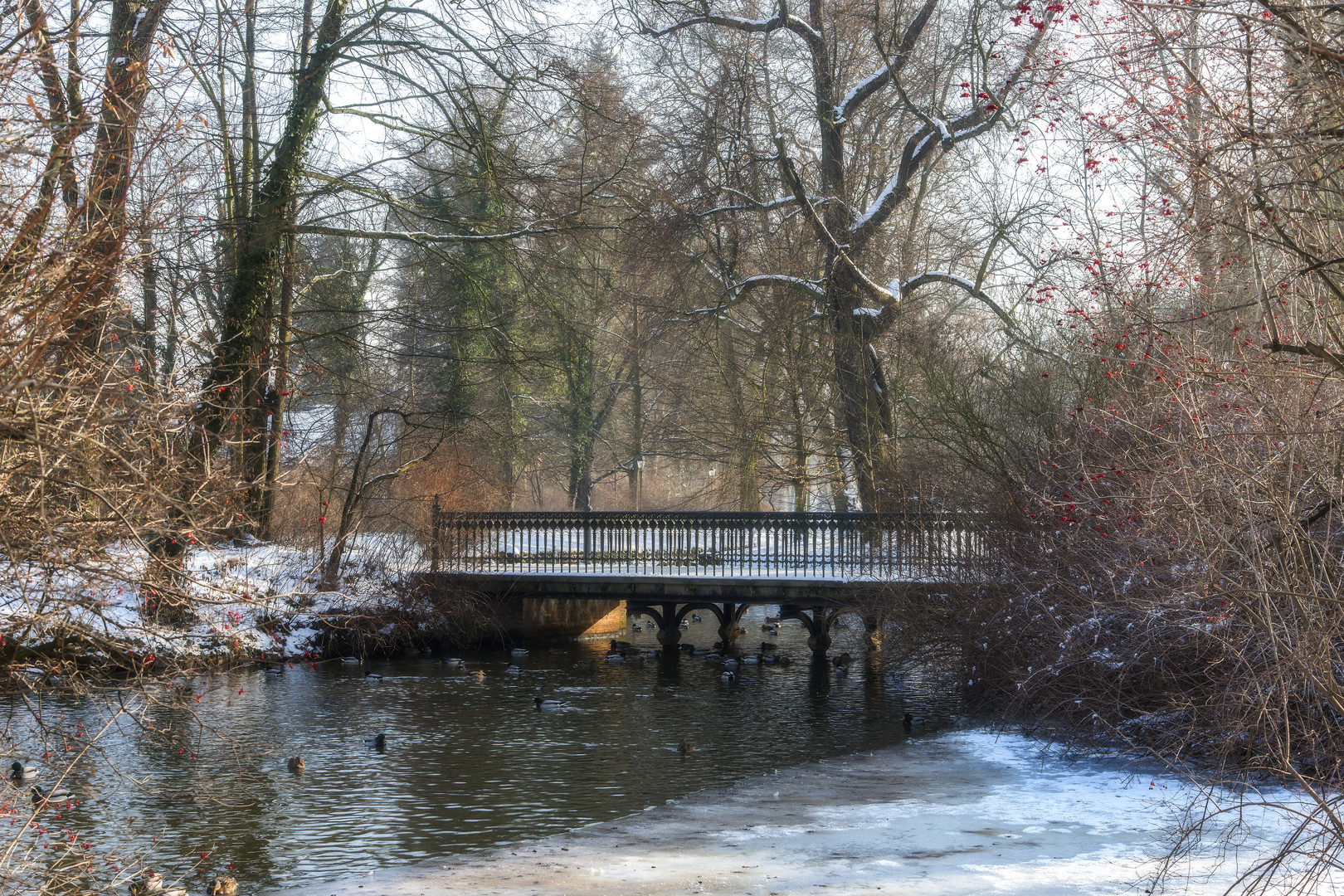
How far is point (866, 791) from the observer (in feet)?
32.2

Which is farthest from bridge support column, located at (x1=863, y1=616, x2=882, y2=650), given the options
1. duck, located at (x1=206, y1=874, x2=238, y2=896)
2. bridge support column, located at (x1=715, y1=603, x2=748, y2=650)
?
duck, located at (x1=206, y1=874, x2=238, y2=896)

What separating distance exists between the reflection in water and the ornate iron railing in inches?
75.6

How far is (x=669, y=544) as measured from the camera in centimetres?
2188

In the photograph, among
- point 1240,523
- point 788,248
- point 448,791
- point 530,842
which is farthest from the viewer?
point 788,248

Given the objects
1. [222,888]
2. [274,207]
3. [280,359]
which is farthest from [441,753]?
[274,207]

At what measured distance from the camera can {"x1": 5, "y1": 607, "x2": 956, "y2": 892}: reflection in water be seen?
8.95m

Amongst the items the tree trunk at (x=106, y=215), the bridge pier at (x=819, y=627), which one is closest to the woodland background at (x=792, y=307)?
the tree trunk at (x=106, y=215)

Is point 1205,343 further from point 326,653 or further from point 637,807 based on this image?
point 326,653

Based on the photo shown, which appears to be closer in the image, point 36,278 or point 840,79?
point 36,278

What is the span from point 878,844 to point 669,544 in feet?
46.0

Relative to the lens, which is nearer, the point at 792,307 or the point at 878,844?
the point at 878,844

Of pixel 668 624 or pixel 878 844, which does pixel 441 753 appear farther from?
pixel 668 624

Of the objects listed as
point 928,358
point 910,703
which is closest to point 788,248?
point 928,358

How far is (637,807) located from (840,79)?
1515 centimetres
